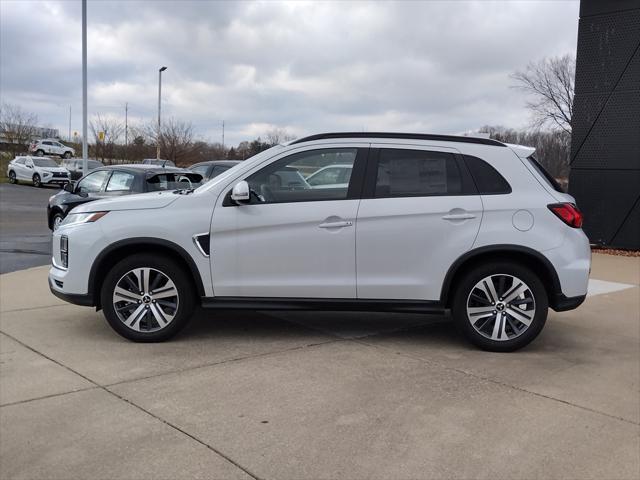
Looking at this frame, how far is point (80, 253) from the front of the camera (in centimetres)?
538

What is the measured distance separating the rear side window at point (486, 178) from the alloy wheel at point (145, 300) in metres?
2.78

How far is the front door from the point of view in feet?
17.3

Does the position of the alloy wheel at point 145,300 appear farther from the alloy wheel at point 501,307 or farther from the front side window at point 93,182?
the front side window at point 93,182

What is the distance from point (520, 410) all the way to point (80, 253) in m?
3.79

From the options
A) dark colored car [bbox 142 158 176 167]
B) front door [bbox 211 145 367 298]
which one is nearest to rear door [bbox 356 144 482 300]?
front door [bbox 211 145 367 298]

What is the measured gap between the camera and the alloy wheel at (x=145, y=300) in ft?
17.6

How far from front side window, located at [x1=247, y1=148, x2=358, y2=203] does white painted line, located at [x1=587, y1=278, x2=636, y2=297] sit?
449 centimetres

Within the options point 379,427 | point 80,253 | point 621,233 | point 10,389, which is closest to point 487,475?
point 379,427

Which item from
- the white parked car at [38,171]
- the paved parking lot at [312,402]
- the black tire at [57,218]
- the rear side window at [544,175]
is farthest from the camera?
the white parked car at [38,171]

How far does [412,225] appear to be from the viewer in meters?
5.26

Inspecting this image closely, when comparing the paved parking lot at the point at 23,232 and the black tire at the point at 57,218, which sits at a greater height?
the black tire at the point at 57,218

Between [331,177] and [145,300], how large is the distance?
196cm

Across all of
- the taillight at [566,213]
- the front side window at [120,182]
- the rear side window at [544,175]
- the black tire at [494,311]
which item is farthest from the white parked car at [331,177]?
the front side window at [120,182]

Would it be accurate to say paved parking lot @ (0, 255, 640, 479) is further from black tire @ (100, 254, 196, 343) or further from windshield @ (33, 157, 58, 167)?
windshield @ (33, 157, 58, 167)
